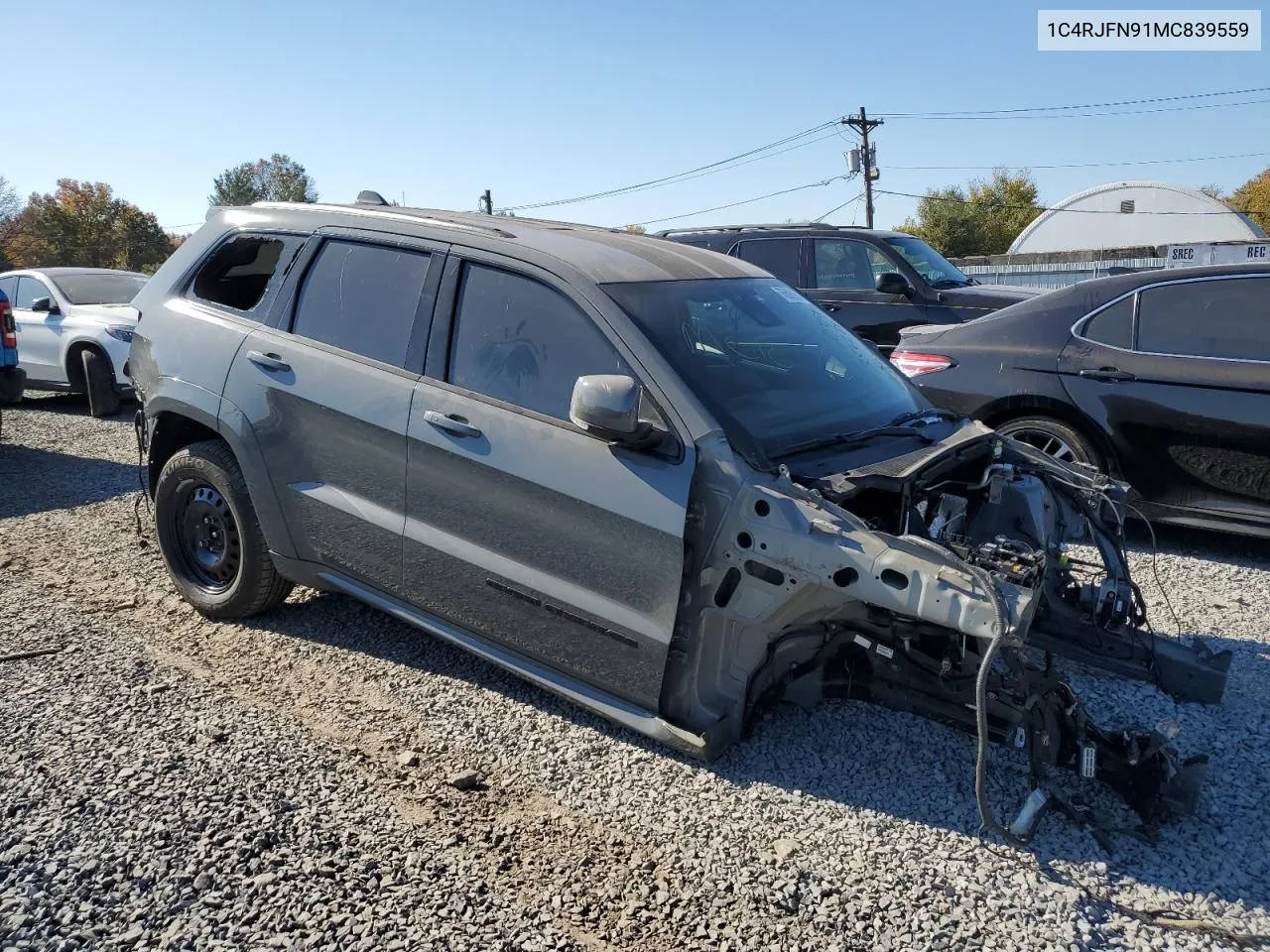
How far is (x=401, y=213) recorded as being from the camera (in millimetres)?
4383

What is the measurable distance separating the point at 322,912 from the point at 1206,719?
11.2ft

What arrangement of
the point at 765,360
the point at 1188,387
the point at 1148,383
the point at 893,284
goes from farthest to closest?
the point at 893,284
the point at 1148,383
the point at 1188,387
the point at 765,360

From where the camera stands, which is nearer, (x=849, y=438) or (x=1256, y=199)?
(x=849, y=438)

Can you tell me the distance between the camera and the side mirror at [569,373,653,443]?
3.08 meters

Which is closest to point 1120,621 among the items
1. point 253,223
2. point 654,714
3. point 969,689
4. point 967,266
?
point 969,689

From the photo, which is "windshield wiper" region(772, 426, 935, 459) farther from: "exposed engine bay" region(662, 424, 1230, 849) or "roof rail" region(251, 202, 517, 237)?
"roof rail" region(251, 202, 517, 237)

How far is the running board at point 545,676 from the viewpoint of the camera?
10.6 feet

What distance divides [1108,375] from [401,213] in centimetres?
435

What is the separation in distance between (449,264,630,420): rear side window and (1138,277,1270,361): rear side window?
411 centimetres

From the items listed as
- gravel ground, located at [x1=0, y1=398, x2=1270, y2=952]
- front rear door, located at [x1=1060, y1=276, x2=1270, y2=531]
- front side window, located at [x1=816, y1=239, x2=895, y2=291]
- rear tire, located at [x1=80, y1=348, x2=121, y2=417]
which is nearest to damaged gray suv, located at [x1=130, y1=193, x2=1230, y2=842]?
gravel ground, located at [x1=0, y1=398, x2=1270, y2=952]

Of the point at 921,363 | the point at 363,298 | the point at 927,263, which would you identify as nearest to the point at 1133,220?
the point at 927,263

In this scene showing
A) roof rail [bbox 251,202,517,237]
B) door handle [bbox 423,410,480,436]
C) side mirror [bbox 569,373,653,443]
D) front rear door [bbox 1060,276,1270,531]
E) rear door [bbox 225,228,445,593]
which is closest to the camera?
side mirror [bbox 569,373,653,443]

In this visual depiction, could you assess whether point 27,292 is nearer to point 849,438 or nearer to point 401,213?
point 401,213

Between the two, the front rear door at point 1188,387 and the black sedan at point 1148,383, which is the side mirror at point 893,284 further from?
the front rear door at point 1188,387
